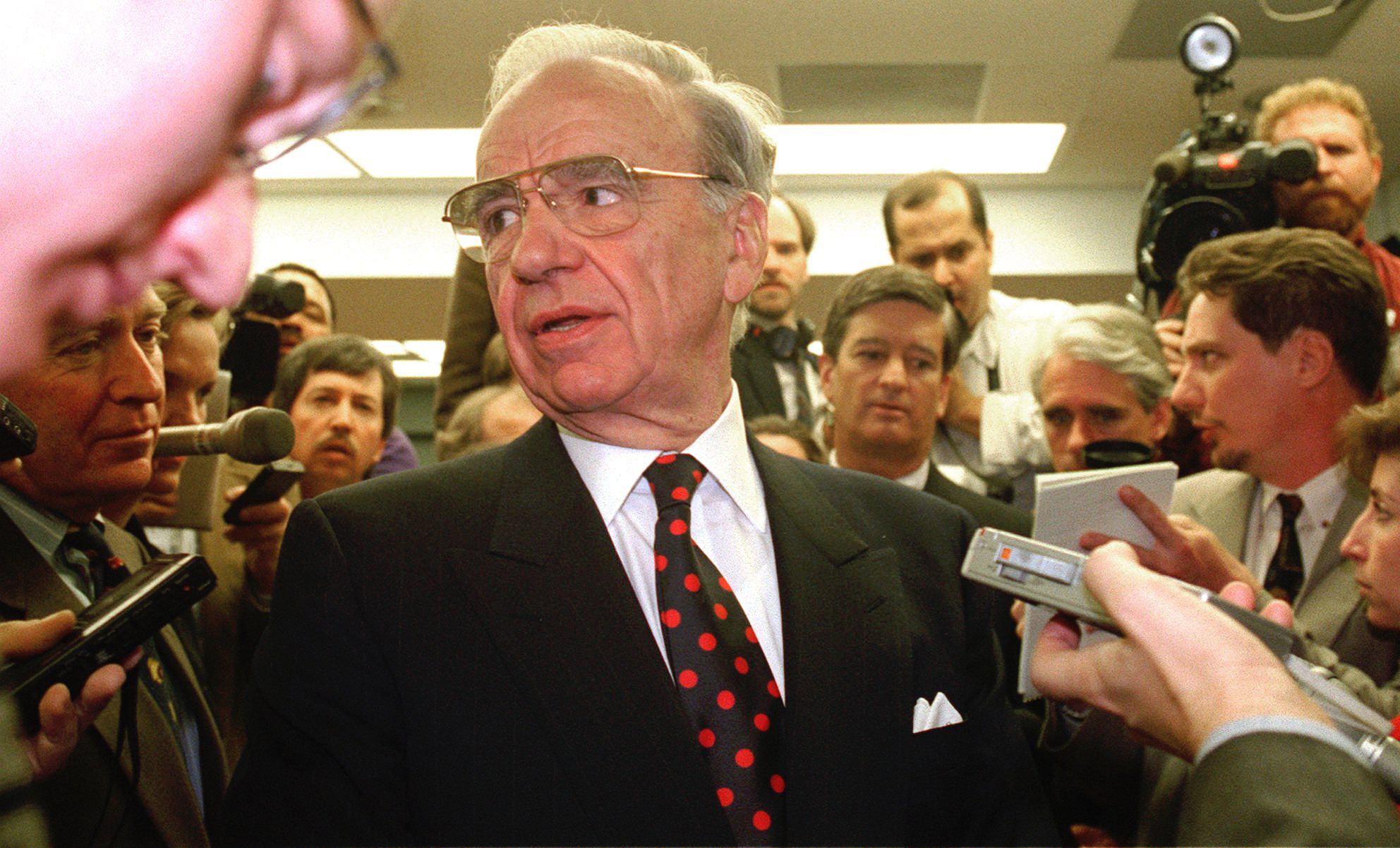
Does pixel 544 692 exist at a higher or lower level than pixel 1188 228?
lower

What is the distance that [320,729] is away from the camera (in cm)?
110

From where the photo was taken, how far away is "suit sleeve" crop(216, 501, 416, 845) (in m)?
1.07

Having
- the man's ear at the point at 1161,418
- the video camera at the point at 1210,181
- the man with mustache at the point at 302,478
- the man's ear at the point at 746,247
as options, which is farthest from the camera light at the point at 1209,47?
the man with mustache at the point at 302,478

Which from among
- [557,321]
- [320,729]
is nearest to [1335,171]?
[557,321]

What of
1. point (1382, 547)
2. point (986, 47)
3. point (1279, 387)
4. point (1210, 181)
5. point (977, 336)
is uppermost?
point (986, 47)

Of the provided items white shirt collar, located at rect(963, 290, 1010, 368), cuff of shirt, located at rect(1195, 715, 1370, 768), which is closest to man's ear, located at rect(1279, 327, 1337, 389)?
white shirt collar, located at rect(963, 290, 1010, 368)

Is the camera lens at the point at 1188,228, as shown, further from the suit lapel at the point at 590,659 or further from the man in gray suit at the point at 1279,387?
the suit lapel at the point at 590,659

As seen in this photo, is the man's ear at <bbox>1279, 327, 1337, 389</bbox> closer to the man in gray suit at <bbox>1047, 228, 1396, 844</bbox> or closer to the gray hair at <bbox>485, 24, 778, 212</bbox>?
the man in gray suit at <bbox>1047, 228, 1396, 844</bbox>

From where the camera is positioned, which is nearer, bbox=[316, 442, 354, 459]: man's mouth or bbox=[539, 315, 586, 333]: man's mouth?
bbox=[539, 315, 586, 333]: man's mouth

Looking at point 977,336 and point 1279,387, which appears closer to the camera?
point 1279,387

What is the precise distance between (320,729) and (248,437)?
631 mm

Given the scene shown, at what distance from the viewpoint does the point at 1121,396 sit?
2.53m

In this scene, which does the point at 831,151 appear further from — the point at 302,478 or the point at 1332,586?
the point at 1332,586

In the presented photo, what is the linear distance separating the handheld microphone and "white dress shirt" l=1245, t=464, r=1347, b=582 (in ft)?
5.75
